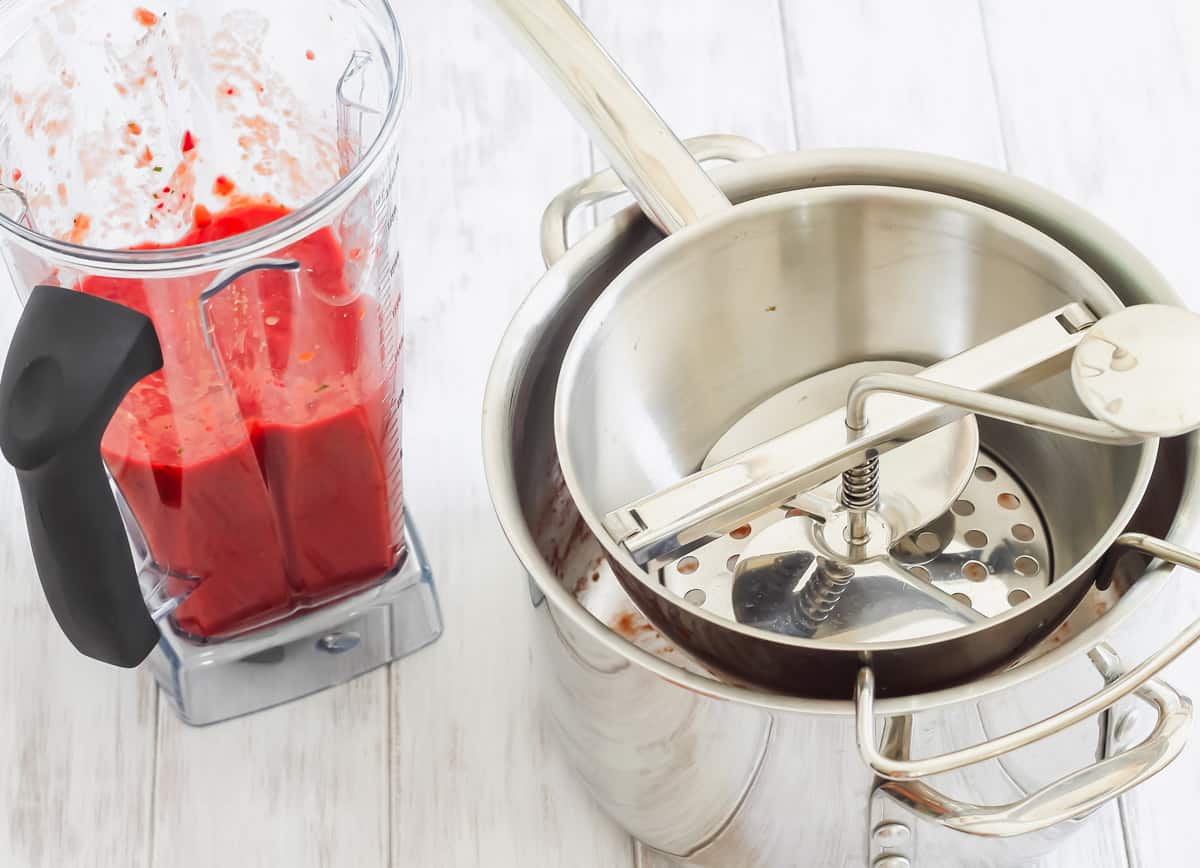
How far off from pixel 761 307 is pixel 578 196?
0.31 ft

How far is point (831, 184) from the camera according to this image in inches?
26.1

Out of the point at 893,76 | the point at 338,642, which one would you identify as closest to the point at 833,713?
the point at 338,642

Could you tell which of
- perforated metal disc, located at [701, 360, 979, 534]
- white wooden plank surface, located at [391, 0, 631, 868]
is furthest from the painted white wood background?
perforated metal disc, located at [701, 360, 979, 534]

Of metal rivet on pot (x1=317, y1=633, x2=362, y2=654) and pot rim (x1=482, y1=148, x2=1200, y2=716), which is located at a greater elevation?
pot rim (x1=482, y1=148, x2=1200, y2=716)

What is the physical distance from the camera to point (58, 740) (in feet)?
2.26

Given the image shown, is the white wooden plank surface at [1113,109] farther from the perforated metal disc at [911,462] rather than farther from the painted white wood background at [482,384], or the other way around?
the perforated metal disc at [911,462]

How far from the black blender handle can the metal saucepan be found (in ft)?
0.54

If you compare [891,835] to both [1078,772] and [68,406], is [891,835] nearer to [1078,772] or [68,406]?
[1078,772]

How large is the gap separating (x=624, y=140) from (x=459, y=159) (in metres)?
0.27

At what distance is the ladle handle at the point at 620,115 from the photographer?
2.03ft

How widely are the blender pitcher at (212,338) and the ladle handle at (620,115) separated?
0.24 ft

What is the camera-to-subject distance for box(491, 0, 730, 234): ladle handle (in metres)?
0.62

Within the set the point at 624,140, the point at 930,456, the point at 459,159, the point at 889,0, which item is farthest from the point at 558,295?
the point at 889,0

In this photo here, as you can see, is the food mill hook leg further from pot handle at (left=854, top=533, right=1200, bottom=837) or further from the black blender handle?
the black blender handle
